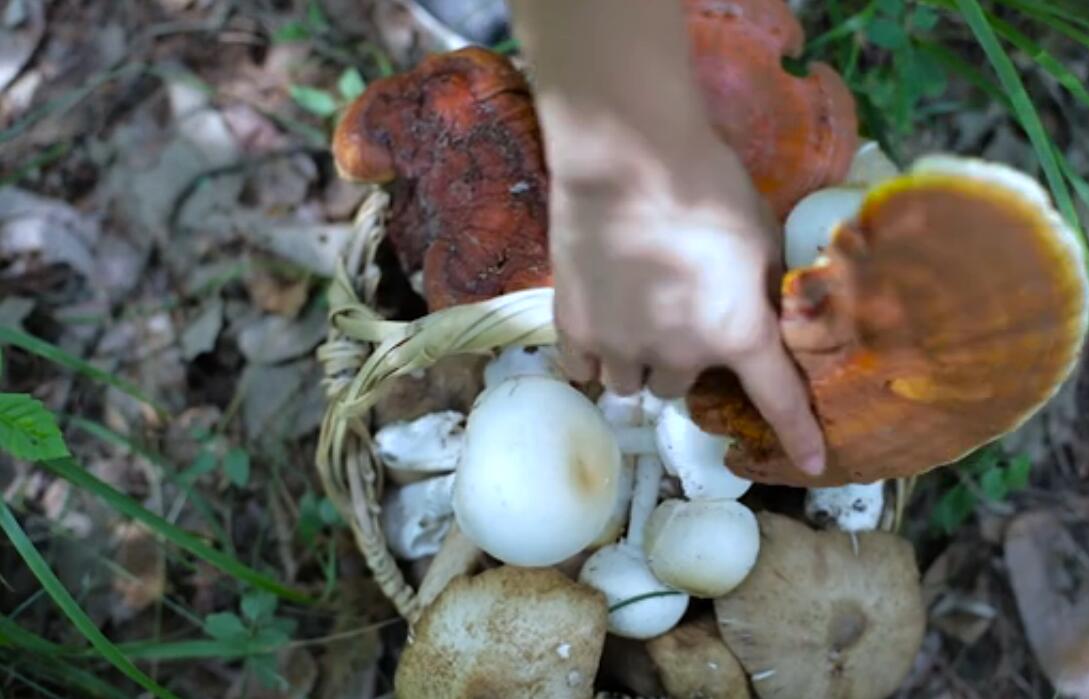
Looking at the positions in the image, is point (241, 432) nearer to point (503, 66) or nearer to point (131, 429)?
point (131, 429)

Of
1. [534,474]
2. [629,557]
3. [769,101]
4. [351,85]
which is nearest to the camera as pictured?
[534,474]

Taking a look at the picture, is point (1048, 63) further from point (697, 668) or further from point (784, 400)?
point (697, 668)

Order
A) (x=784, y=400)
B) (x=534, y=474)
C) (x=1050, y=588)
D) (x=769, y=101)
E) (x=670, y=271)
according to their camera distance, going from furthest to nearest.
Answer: (x=1050, y=588) < (x=769, y=101) < (x=534, y=474) < (x=784, y=400) < (x=670, y=271)

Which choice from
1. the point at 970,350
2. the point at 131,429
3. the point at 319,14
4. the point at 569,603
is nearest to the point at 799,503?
the point at 569,603

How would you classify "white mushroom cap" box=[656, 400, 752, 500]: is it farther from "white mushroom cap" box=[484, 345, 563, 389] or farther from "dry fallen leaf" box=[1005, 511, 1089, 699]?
"dry fallen leaf" box=[1005, 511, 1089, 699]

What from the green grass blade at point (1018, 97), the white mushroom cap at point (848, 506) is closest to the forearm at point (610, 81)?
the green grass blade at point (1018, 97)

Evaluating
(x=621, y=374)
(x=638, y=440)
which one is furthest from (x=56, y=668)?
(x=621, y=374)

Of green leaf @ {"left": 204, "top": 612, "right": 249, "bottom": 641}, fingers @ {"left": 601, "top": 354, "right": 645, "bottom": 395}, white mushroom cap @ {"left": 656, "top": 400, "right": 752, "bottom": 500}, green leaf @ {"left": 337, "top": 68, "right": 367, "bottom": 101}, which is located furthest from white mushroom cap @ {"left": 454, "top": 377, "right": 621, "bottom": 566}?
green leaf @ {"left": 337, "top": 68, "right": 367, "bottom": 101}
